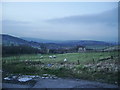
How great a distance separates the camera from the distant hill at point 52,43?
3.39 metres

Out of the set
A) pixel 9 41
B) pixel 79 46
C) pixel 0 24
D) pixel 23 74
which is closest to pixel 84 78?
Answer: pixel 79 46

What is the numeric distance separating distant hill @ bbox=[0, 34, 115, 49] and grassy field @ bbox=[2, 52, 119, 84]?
0.22m

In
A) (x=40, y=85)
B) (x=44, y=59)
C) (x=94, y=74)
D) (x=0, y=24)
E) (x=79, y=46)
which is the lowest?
(x=40, y=85)

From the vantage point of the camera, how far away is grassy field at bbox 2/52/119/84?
3201 millimetres

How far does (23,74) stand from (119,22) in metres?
2.83

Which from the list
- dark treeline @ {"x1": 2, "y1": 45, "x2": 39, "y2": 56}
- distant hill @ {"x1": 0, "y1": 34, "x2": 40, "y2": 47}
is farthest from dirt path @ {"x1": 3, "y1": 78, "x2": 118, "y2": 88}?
distant hill @ {"x1": 0, "y1": 34, "x2": 40, "y2": 47}

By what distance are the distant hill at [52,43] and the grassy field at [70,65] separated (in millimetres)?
220

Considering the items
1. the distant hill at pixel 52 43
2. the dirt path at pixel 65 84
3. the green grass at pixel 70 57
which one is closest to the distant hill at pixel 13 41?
the distant hill at pixel 52 43

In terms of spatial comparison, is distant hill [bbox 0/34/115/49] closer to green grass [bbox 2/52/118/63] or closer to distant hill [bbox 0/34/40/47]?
distant hill [bbox 0/34/40/47]

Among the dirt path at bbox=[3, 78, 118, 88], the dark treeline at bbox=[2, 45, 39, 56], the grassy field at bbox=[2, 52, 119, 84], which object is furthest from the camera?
the dark treeline at bbox=[2, 45, 39, 56]

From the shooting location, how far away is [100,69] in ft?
10.6

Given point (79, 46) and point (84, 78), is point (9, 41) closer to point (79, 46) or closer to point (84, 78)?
point (79, 46)

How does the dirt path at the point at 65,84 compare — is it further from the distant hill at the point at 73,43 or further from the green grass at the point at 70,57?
the distant hill at the point at 73,43

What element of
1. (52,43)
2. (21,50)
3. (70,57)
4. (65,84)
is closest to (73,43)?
(70,57)
